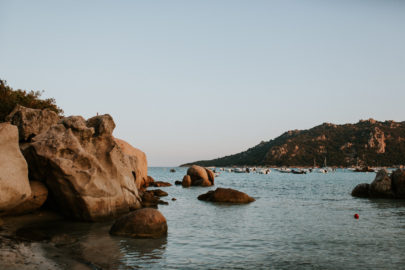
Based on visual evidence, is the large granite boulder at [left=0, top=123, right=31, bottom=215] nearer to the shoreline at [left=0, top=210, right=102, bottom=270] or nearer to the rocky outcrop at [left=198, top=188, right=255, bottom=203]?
the shoreline at [left=0, top=210, right=102, bottom=270]

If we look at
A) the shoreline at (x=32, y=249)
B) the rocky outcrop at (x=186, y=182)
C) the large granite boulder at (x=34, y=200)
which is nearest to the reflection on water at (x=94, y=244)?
the shoreline at (x=32, y=249)

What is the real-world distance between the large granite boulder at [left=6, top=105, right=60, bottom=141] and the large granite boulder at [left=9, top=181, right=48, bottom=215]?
4960mm

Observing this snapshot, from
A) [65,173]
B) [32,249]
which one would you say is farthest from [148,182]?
[32,249]

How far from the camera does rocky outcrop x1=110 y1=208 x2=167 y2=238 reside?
16.1 m

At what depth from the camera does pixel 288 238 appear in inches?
672

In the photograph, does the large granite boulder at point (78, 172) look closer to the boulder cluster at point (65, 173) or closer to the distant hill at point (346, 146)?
the boulder cluster at point (65, 173)

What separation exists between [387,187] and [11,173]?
120ft

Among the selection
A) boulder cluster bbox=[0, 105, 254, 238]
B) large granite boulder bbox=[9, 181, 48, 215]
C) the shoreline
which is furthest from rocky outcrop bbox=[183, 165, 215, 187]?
the shoreline

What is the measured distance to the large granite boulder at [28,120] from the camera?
22859 millimetres

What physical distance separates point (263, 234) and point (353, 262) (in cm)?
590

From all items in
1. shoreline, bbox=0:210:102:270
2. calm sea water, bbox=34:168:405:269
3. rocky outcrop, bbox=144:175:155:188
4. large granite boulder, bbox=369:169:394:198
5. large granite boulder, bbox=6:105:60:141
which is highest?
large granite boulder, bbox=6:105:60:141

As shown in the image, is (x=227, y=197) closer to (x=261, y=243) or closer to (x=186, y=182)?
A: (x=261, y=243)

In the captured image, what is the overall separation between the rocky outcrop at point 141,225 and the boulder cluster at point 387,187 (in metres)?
30.4

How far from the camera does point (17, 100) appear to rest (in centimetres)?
3338
